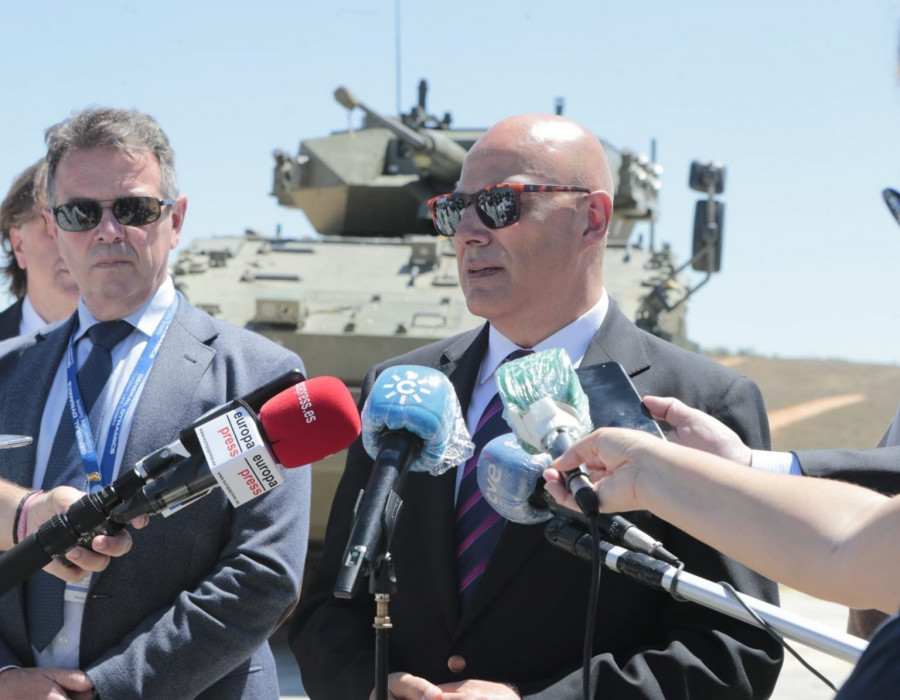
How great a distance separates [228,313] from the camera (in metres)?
9.00

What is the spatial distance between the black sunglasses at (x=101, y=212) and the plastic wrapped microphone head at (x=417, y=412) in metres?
1.45

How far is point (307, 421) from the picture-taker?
2445 mm

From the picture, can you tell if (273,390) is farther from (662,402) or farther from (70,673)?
Answer: (70,673)

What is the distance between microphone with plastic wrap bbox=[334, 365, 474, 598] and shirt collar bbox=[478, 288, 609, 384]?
735 millimetres

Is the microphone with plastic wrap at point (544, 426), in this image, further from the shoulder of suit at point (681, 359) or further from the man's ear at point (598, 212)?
the man's ear at point (598, 212)

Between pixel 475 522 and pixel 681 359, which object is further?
pixel 681 359

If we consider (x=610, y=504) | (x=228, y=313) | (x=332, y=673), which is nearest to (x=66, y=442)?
(x=332, y=673)

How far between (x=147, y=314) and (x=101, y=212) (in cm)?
33

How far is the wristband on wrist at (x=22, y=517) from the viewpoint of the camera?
297cm

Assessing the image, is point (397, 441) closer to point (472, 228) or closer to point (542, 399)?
point (542, 399)

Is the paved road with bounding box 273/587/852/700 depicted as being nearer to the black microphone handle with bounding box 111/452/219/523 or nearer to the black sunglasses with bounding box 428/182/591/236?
the black sunglasses with bounding box 428/182/591/236

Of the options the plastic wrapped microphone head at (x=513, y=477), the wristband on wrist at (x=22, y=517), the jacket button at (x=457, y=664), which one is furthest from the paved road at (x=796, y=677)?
the plastic wrapped microphone head at (x=513, y=477)

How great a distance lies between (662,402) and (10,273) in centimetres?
386

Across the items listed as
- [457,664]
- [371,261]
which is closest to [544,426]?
[457,664]
